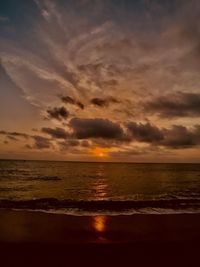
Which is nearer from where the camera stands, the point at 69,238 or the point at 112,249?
the point at 112,249

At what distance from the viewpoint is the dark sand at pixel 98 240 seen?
8367 mm

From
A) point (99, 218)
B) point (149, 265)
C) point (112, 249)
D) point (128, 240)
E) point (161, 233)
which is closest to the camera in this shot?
point (149, 265)

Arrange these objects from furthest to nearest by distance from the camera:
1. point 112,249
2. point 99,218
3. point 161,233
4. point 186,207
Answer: point 186,207 < point 99,218 < point 161,233 < point 112,249

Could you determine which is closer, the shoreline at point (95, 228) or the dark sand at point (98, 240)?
the dark sand at point (98, 240)

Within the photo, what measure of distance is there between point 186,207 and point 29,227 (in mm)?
11388

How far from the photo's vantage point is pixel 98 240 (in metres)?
10.4

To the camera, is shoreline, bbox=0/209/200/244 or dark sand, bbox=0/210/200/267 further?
shoreline, bbox=0/209/200/244

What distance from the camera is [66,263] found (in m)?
8.05

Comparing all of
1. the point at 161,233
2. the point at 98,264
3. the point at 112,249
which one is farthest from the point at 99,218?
the point at 98,264

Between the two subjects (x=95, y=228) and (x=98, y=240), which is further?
(x=95, y=228)

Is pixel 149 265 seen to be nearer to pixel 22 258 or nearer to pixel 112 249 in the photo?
pixel 112 249

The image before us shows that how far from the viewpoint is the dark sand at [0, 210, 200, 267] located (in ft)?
27.5

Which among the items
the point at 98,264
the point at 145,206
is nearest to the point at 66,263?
the point at 98,264

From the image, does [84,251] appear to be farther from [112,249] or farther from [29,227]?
[29,227]
